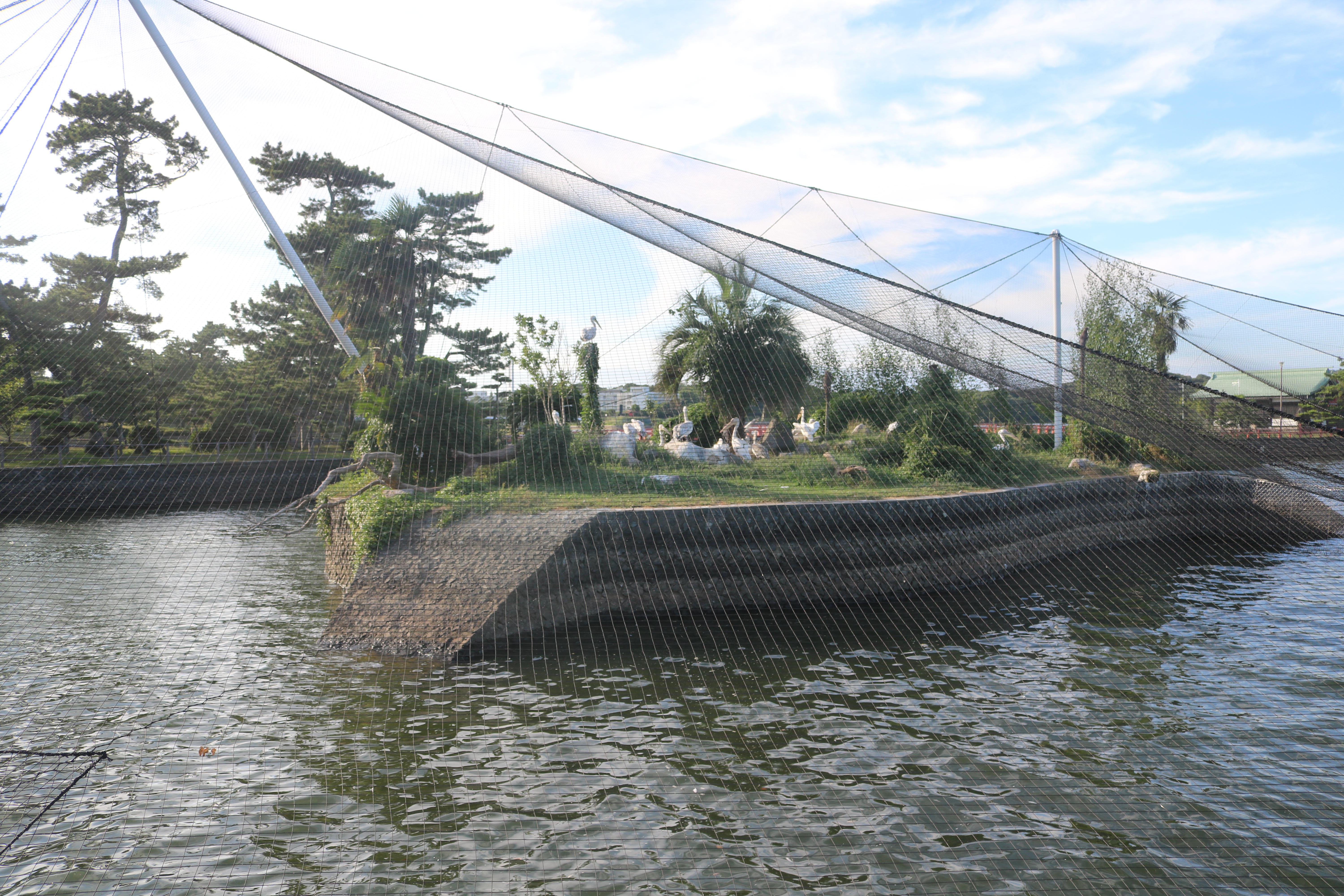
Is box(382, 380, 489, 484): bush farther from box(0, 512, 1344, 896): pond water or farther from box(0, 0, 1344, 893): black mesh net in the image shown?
box(0, 512, 1344, 896): pond water

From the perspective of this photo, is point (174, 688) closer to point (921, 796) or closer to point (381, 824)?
point (381, 824)

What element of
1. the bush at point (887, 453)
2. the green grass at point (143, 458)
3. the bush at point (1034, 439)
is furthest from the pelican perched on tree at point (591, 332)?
the bush at point (1034, 439)

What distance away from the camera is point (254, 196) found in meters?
7.69

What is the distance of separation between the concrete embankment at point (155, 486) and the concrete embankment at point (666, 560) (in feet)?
6.10

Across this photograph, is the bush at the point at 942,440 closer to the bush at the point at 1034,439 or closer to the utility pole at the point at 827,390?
the utility pole at the point at 827,390

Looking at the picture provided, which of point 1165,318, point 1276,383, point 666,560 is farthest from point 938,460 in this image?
point 666,560

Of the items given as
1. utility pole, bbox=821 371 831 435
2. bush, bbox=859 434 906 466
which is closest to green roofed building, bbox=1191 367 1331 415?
utility pole, bbox=821 371 831 435

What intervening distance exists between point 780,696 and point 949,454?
6.44 m

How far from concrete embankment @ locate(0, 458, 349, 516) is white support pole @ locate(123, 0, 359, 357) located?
1604 millimetres

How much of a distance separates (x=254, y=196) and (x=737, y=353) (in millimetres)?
5379

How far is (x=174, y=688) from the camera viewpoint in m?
6.02

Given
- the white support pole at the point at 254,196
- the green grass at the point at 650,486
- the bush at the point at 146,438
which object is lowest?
the green grass at the point at 650,486

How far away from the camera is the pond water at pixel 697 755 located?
12.0ft

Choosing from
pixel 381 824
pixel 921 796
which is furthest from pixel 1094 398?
pixel 381 824
